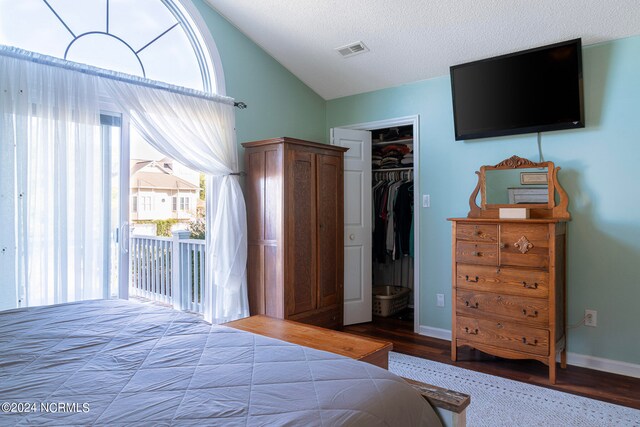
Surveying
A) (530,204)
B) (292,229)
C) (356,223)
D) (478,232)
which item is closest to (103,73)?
(292,229)

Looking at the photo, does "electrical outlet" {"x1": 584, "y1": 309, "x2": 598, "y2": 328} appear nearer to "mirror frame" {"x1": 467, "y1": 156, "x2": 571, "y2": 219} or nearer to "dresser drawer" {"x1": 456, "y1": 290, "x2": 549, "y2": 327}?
"dresser drawer" {"x1": 456, "y1": 290, "x2": 549, "y2": 327}

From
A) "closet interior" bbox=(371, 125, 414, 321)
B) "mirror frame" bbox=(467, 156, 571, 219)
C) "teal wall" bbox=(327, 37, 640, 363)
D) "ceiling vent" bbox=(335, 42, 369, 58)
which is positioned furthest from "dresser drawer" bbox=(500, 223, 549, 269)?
"ceiling vent" bbox=(335, 42, 369, 58)

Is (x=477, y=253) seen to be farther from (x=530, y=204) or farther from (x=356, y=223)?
(x=356, y=223)

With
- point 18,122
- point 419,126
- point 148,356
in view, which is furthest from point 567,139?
point 18,122

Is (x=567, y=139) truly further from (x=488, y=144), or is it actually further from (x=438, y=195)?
(x=438, y=195)

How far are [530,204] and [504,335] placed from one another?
3.30 feet

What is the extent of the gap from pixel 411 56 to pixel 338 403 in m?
3.14

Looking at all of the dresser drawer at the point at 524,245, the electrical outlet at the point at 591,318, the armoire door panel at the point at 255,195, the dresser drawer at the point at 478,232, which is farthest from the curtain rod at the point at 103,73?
the electrical outlet at the point at 591,318

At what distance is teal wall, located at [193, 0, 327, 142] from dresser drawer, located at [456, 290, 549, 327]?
2.24 m

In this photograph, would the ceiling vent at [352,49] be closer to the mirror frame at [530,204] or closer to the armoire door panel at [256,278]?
the mirror frame at [530,204]

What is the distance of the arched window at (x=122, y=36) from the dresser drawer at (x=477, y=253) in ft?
7.65

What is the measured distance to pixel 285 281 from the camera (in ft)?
10.7

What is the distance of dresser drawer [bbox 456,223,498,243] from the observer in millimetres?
2832

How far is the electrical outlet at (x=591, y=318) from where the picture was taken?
2.86 m
